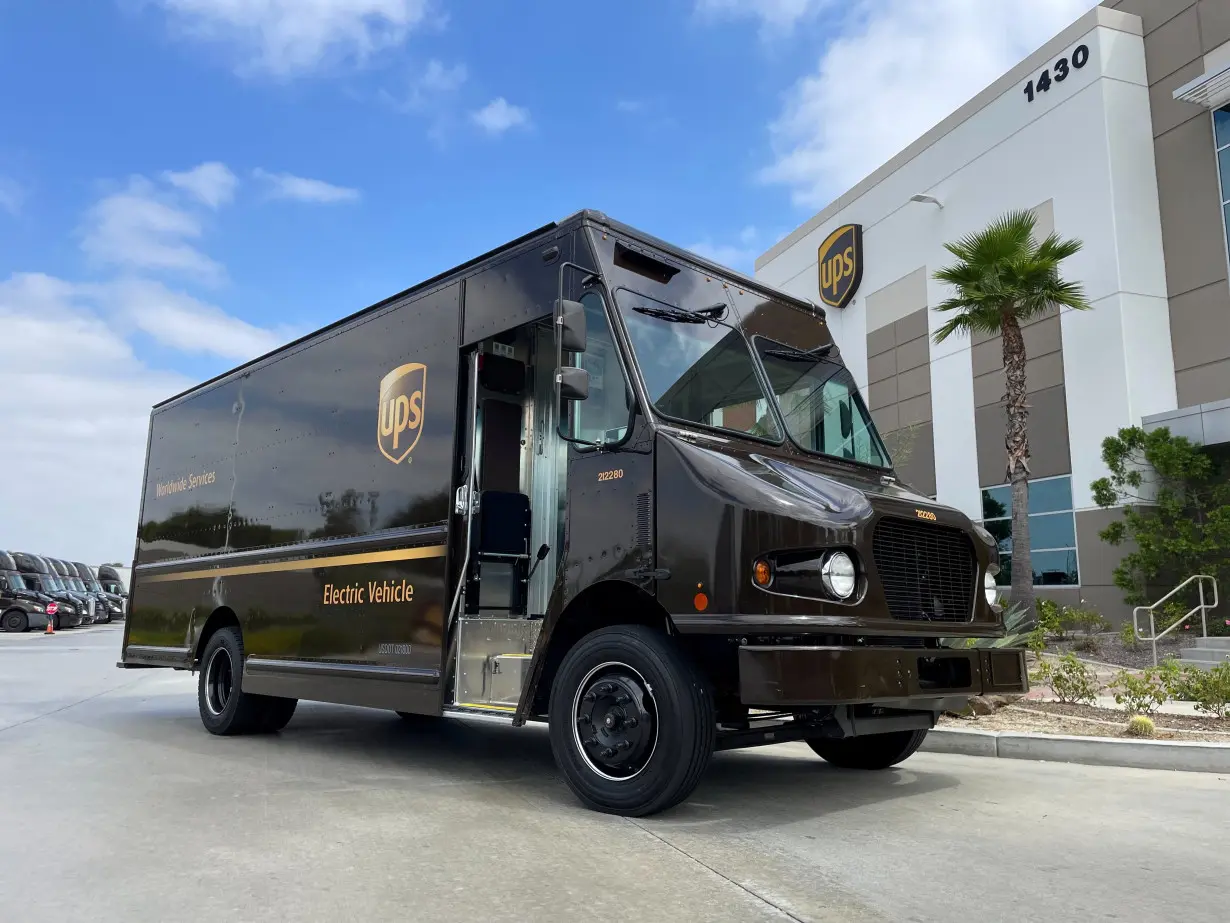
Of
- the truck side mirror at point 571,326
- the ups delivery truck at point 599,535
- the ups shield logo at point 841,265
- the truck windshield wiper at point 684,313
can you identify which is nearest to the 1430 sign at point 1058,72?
the ups shield logo at point 841,265

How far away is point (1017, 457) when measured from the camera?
55.3 feet

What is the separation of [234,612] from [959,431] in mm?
19478

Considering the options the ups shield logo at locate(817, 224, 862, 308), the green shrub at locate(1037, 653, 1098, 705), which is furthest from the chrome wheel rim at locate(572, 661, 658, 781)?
the ups shield logo at locate(817, 224, 862, 308)

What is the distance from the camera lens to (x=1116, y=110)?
63.5 feet

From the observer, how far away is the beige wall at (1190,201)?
17.9 metres

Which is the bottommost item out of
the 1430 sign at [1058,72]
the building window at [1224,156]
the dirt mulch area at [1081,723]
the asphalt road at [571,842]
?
the asphalt road at [571,842]

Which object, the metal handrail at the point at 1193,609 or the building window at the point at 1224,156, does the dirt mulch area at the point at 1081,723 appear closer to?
the metal handrail at the point at 1193,609

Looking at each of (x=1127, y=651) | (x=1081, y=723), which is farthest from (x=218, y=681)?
(x=1127, y=651)

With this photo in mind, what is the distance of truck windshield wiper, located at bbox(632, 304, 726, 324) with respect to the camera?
563 centimetres

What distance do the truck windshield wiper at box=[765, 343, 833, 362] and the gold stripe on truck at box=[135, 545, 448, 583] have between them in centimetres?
257

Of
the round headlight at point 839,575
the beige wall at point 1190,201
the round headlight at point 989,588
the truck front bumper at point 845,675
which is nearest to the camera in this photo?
the truck front bumper at point 845,675

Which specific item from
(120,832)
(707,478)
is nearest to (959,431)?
(707,478)

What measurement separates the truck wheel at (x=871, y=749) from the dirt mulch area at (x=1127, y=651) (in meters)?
9.69

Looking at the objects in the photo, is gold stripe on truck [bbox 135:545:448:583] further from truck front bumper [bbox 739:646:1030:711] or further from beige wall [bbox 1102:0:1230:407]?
beige wall [bbox 1102:0:1230:407]
